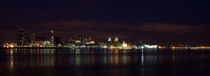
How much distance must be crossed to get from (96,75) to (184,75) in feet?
24.0

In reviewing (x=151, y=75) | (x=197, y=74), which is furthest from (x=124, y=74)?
(x=197, y=74)

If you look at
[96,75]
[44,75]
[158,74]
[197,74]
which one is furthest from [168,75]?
[44,75]

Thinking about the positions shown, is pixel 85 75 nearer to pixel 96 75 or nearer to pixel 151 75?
pixel 96 75

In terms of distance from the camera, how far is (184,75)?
23.2 metres

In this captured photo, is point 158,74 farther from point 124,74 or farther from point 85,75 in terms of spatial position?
point 85,75

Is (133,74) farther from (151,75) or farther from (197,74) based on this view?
(197,74)

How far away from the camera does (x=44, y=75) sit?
2238 cm

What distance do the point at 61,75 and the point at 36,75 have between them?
1990 mm

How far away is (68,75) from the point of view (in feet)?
74.9

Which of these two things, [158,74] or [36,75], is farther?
[158,74]

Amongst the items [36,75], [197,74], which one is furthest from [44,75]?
[197,74]

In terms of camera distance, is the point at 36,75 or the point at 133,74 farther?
the point at 133,74

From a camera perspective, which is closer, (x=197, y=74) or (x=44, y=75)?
(x=44, y=75)

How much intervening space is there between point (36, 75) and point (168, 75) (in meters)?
10.8
